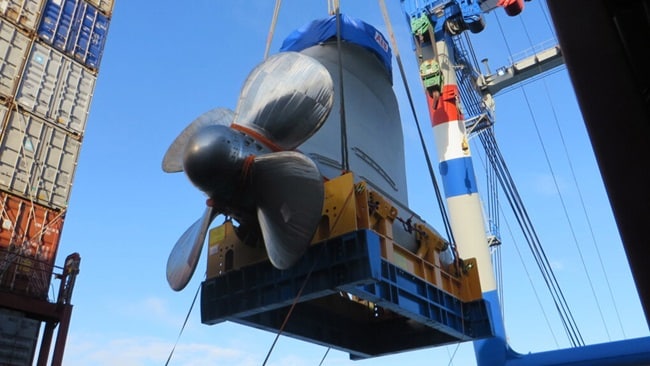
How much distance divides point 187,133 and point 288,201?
209 cm

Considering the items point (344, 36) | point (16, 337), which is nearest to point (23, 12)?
point (16, 337)

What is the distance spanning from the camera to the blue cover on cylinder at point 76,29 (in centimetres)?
2031

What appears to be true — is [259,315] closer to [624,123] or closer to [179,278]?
[179,278]

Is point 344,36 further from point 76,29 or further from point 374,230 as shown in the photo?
point 76,29

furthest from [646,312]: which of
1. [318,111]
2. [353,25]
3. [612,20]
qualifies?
[353,25]

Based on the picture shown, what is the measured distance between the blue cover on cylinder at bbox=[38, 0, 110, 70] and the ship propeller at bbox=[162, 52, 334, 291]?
52.1 ft

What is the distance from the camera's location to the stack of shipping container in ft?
51.7

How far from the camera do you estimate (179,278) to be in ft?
22.5

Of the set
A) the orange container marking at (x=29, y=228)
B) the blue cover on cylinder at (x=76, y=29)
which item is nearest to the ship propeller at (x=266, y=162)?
the orange container marking at (x=29, y=228)

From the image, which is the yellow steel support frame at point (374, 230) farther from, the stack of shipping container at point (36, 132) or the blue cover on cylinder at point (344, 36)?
the stack of shipping container at point (36, 132)

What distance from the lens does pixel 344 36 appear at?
9305 mm

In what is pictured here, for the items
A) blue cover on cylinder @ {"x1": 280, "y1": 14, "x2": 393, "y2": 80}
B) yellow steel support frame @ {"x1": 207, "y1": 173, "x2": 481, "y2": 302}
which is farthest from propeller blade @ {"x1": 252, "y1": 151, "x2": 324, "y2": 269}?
blue cover on cylinder @ {"x1": 280, "y1": 14, "x2": 393, "y2": 80}

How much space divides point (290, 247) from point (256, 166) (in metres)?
1.00

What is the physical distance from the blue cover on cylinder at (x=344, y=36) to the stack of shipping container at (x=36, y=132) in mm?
11136
